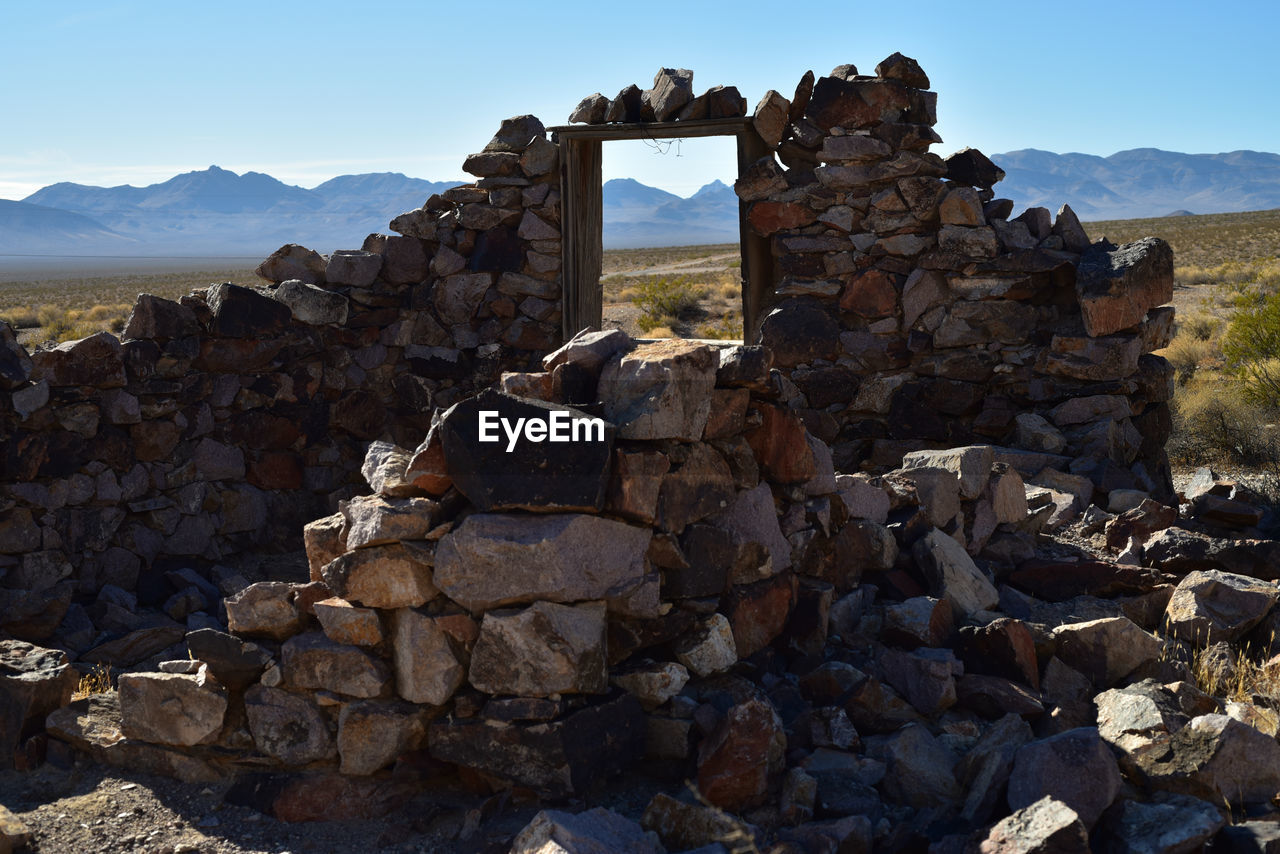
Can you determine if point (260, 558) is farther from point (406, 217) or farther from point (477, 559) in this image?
point (477, 559)

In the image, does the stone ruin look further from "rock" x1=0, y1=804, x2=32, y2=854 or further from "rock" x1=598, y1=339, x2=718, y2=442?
"rock" x1=0, y1=804, x2=32, y2=854

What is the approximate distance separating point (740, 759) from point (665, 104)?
20.7 feet

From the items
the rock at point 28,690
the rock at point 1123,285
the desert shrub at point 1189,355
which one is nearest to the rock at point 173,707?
the rock at point 28,690

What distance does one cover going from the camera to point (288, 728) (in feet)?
14.2

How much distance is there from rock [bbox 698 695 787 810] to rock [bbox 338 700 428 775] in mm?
1129

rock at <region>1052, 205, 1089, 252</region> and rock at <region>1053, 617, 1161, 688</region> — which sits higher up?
rock at <region>1052, 205, 1089, 252</region>

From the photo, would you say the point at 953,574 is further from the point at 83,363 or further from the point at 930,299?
the point at 83,363

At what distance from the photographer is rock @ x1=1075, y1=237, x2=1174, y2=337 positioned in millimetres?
8000

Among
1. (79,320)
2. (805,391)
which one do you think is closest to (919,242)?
(805,391)

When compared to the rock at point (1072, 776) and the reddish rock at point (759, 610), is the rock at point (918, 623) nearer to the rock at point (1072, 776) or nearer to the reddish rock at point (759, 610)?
the reddish rock at point (759, 610)

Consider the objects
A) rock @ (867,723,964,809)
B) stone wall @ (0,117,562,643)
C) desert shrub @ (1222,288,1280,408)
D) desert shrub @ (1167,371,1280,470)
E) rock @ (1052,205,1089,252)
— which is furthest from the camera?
Answer: desert shrub @ (1222,288,1280,408)

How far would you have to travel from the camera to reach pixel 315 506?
29.8ft

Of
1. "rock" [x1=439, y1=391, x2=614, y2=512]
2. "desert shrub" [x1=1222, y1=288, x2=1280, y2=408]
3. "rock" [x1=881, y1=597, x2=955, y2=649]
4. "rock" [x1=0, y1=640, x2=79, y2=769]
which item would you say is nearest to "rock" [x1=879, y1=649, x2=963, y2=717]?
"rock" [x1=881, y1=597, x2=955, y2=649]

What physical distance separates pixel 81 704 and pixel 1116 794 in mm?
4275
